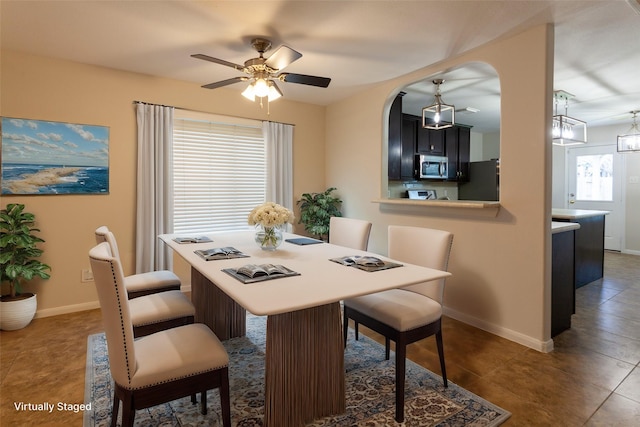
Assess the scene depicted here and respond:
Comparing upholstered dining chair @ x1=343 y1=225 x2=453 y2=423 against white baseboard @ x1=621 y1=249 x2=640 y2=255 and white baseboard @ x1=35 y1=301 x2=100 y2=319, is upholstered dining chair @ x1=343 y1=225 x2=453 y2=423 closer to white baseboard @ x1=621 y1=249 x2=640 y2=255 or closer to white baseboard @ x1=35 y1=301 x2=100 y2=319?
white baseboard @ x1=35 y1=301 x2=100 y2=319

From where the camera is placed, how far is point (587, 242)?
14.0 feet

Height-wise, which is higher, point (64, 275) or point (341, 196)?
point (341, 196)

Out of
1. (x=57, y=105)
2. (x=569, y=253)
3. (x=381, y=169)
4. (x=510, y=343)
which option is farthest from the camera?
(x=381, y=169)

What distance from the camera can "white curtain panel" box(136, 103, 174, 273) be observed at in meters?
3.62

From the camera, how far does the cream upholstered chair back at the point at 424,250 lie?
6.99ft

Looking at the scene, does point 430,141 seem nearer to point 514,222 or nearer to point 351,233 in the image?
point 514,222

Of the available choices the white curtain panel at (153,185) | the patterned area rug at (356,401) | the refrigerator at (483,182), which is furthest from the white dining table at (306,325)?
the refrigerator at (483,182)

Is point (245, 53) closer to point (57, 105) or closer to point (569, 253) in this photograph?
point (57, 105)

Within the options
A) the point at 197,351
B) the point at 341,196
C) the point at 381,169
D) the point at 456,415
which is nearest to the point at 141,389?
the point at 197,351

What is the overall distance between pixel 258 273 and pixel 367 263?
621mm

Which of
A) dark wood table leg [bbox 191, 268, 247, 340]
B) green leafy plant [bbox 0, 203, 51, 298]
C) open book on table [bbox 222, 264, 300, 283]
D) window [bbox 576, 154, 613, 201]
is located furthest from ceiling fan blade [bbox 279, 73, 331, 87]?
window [bbox 576, 154, 613, 201]

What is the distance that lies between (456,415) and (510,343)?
1.17 metres

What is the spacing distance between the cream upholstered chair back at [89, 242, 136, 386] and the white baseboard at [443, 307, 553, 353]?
274 centimetres

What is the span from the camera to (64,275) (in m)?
3.36
